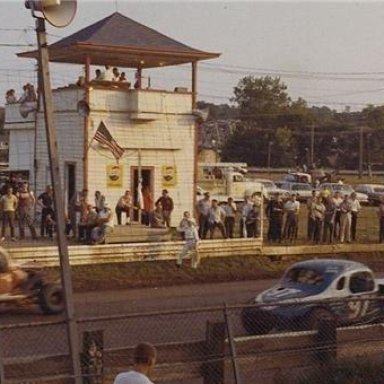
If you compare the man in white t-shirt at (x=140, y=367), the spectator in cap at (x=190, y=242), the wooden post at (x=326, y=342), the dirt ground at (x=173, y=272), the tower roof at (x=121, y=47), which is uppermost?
the tower roof at (x=121, y=47)

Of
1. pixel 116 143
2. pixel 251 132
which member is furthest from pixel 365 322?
pixel 251 132

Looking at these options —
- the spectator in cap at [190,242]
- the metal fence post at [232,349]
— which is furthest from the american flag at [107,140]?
the metal fence post at [232,349]

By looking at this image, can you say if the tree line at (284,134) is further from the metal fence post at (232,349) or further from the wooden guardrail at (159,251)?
the metal fence post at (232,349)

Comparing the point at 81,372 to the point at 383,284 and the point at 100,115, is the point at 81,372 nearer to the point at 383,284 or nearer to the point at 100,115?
the point at 383,284

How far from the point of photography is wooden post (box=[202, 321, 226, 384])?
12.7m

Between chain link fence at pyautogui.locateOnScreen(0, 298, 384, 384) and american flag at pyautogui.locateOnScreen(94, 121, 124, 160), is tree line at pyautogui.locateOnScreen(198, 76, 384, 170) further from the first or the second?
chain link fence at pyautogui.locateOnScreen(0, 298, 384, 384)

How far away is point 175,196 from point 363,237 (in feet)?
23.4

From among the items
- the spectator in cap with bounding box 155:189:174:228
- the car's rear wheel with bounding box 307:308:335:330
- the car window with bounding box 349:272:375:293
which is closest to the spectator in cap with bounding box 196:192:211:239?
the spectator in cap with bounding box 155:189:174:228

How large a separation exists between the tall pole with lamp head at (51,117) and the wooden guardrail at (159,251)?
17.6m

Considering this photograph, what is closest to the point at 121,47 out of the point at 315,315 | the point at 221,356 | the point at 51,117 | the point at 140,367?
the point at 315,315

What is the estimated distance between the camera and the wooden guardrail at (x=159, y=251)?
29516 millimetres

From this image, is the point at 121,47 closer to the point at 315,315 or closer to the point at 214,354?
the point at 315,315

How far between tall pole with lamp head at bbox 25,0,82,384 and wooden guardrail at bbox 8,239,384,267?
57.7 feet

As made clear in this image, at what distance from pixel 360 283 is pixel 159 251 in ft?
37.1
